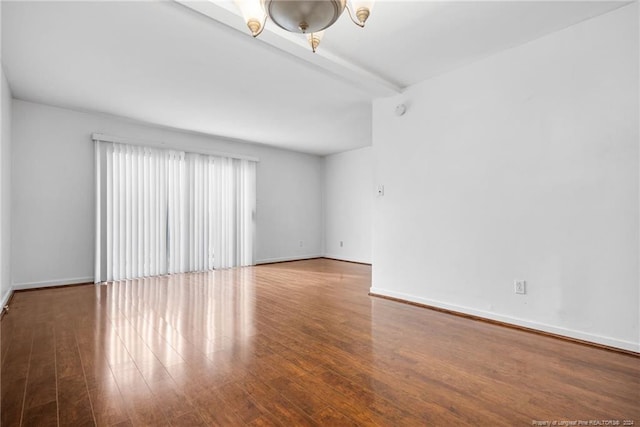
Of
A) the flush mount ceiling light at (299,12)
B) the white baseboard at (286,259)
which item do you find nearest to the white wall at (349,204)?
the white baseboard at (286,259)

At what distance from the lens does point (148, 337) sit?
2.66 metres

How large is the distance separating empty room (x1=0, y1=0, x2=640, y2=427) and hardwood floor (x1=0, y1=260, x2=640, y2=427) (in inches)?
0.7

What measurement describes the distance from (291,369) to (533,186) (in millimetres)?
2599

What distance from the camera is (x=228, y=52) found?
3.03 m

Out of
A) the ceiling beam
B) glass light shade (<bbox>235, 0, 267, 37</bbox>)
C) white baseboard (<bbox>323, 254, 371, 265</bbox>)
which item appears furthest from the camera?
white baseboard (<bbox>323, 254, 371, 265</bbox>)

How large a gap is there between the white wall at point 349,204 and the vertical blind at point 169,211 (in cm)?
209

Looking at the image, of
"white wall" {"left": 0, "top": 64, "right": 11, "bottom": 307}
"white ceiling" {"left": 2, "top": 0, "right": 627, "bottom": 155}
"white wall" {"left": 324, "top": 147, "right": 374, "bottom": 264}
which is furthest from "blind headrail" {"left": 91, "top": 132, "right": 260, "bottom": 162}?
"white wall" {"left": 324, "top": 147, "right": 374, "bottom": 264}

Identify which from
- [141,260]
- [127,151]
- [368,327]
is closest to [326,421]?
[368,327]

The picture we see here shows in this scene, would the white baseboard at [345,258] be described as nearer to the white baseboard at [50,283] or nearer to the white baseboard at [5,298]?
the white baseboard at [50,283]

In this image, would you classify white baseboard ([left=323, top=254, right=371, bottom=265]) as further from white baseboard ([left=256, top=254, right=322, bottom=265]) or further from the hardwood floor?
the hardwood floor

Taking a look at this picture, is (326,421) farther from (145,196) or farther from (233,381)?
(145,196)

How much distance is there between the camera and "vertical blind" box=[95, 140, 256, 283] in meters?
4.96

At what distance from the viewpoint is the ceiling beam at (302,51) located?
7.75ft

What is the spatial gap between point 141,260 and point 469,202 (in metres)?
4.97
